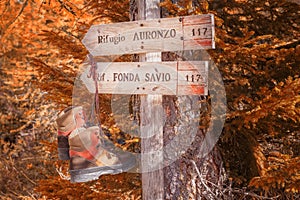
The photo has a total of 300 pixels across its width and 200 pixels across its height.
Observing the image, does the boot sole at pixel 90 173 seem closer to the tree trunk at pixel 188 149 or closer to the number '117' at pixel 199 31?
the tree trunk at pixel 188 149

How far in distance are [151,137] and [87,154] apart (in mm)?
465

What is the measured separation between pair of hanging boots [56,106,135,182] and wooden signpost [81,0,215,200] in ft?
0.78

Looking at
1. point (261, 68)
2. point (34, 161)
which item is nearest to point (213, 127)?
point (261, 68)

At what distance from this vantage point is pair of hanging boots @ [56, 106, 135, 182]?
119 inches

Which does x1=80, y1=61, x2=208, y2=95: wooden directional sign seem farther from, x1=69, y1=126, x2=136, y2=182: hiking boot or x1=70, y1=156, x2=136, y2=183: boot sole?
x1=70, y1=156, x2=136, y2=183: boot sole

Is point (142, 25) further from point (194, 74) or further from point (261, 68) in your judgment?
point (261, 68)

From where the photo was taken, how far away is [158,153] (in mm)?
3203

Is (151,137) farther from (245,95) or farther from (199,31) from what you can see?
(245,95)

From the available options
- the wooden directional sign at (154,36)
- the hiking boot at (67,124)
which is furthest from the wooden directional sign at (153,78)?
the hiking boot at (67,124)

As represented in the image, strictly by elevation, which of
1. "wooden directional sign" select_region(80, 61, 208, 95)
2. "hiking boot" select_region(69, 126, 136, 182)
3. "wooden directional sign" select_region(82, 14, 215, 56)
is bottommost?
"hiking boot" select_region(69, 126, 136, 182)

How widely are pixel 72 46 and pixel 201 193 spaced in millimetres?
1784

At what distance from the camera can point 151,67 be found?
2.95m

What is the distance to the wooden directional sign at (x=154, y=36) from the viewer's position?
2770 millimetres

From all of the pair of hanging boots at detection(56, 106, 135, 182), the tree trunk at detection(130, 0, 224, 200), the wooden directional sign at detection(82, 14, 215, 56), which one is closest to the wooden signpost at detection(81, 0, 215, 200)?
the wooden directional sign at detection(82, 14, 215, 56)
